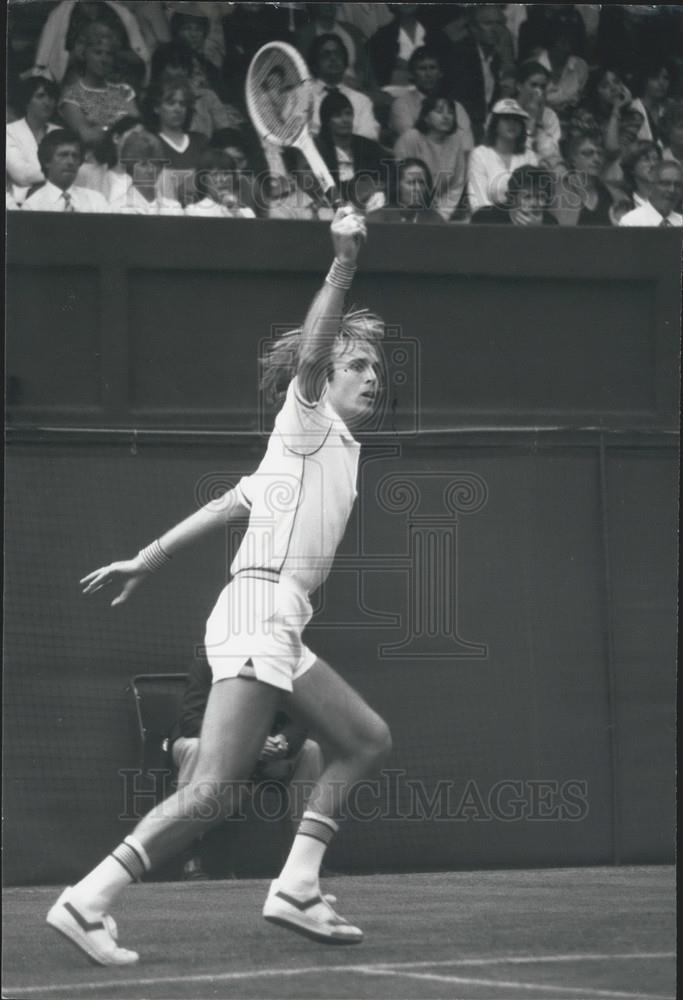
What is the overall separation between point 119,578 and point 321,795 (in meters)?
0.95

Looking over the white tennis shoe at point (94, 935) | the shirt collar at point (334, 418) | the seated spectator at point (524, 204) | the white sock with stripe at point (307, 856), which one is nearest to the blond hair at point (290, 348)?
the shirt collar at point (334, 418)

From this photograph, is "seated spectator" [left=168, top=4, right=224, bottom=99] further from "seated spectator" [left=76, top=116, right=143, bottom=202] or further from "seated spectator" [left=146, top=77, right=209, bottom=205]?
"seated spectator" [left=76, top=116, right=143, bottom=202]

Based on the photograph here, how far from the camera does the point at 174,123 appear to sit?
6031mm

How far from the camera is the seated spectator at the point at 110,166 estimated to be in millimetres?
6004

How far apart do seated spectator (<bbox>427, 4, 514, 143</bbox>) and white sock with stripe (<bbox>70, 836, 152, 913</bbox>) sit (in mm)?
2471

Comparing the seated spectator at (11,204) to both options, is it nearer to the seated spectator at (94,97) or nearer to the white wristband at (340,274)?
the seated spectator at (94,97)

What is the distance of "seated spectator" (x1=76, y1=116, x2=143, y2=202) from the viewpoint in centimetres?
600

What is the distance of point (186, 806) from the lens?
5812mm

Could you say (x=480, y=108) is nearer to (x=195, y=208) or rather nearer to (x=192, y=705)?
(x=195, y=208)

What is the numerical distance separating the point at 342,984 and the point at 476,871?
0.78m

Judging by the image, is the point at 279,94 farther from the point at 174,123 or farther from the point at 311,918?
the point at 311,918

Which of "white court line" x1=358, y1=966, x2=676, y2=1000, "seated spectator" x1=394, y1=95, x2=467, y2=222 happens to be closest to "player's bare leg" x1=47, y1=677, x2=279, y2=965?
"white court line" x1=358, y1=966, x2=676, y2=1000

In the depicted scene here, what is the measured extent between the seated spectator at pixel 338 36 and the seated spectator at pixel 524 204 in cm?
57

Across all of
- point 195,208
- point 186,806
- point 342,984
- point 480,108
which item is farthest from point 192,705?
point 480,108
